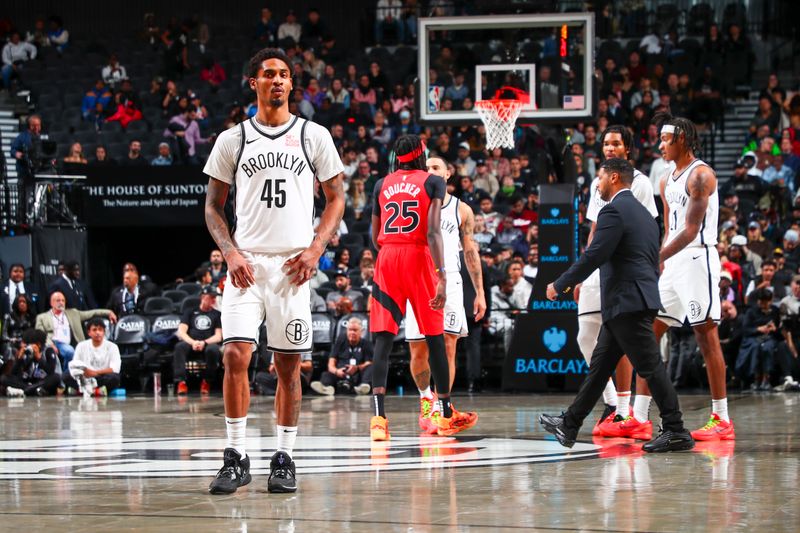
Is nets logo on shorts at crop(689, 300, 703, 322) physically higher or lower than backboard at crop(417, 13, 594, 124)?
lower

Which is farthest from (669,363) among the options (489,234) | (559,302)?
(489,234)

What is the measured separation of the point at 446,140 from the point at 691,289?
478 inches

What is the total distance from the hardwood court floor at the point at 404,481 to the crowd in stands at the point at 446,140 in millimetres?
5594

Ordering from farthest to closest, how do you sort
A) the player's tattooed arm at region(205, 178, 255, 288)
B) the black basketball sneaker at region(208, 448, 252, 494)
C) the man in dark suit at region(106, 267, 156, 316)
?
the man in dark suit at region(106, 267, 156, 316)
the player's tattooed arm at region(205, 178, 255, 288)
the black basketball sneaker at region(208, 448, 252, 494)

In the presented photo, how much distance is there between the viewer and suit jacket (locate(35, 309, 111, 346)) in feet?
53.9

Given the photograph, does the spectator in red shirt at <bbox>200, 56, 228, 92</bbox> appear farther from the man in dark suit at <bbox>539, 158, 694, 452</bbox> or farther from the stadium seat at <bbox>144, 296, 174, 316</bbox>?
the man in dark suit at <bbox>539, 158, 694, 452</bbox>

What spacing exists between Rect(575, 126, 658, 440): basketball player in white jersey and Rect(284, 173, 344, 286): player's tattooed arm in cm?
287

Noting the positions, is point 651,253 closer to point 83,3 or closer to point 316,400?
point 316,400

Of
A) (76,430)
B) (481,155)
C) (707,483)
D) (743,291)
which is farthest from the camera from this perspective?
(481,155)

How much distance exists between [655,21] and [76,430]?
19102 mm

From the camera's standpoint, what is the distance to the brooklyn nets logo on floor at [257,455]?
6.91 metres

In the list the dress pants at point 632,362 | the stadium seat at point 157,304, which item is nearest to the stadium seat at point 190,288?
the stadium seat at point 157,304

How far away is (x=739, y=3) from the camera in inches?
1000

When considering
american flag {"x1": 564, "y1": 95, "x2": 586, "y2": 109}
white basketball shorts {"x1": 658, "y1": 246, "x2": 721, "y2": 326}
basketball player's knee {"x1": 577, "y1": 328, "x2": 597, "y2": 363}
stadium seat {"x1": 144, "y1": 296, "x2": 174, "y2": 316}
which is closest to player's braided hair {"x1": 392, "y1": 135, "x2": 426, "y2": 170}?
basketball player's knee {"x1": 577, "y1": 328, "x2": 597, "y2": 363}
